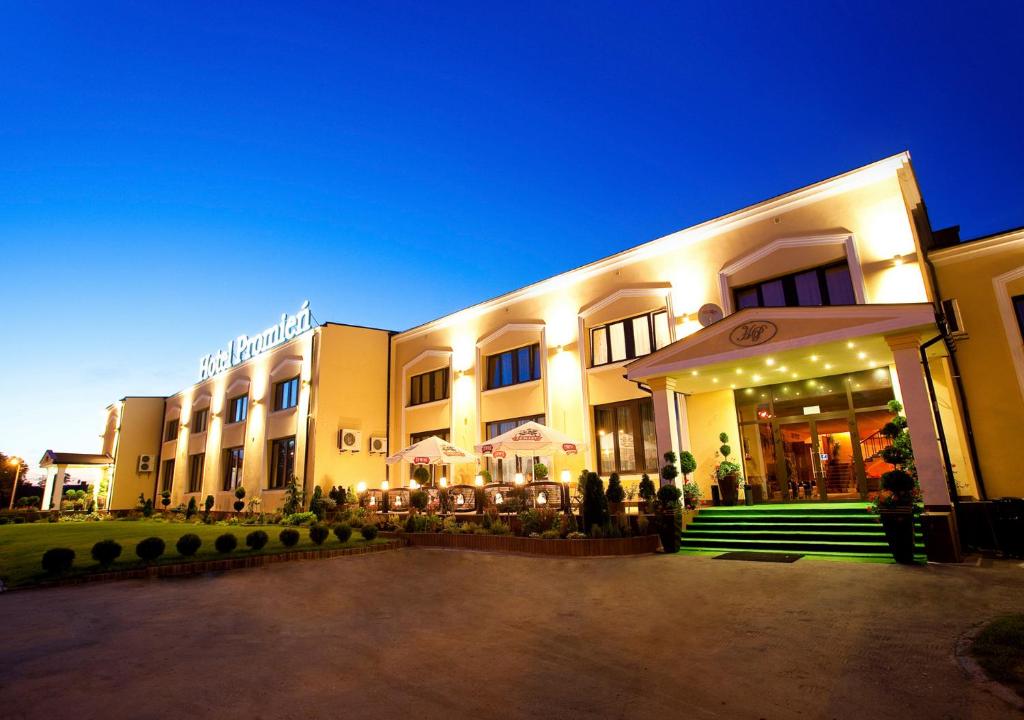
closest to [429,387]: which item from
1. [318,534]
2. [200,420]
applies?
[318,534]

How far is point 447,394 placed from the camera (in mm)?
21219

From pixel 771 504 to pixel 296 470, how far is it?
1757 centimetres

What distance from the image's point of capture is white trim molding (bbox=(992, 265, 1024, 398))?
1083 centimetres

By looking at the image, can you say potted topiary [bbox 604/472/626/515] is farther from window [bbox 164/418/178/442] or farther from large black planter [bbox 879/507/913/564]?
window [bbox 164/418/178/442]

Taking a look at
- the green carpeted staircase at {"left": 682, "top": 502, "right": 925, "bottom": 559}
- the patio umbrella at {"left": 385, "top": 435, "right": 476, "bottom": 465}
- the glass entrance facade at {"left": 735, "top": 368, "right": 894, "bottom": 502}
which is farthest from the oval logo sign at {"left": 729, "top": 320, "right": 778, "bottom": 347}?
the patio umbrella at {"left": 385, "top": 435, "right": 476, "bottom": 465}

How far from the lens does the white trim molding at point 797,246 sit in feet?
39.2

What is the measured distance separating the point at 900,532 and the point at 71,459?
44.0 meters

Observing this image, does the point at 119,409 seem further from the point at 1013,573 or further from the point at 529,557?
the point at 1013,573

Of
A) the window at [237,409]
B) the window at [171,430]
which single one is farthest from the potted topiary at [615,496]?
the window at [171,430]

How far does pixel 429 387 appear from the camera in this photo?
22.3 metres

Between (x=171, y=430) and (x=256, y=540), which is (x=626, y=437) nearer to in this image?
(x=256, y=540)

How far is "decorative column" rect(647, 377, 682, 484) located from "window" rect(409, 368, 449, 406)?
1033cm

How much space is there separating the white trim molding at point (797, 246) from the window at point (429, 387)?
36.4 feet

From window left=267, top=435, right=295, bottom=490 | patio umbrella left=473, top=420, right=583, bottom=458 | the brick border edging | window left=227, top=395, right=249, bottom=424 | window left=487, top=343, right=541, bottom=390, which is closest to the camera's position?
the brick border edging
